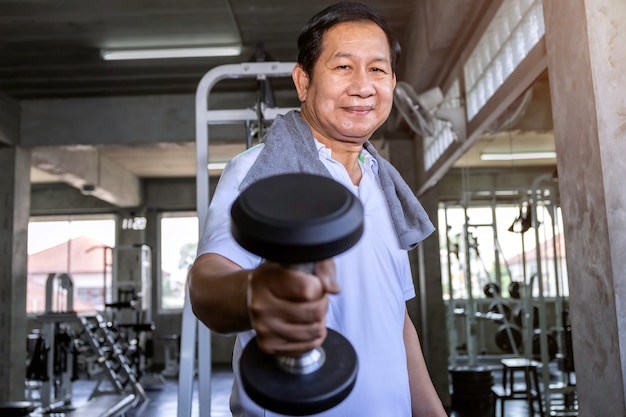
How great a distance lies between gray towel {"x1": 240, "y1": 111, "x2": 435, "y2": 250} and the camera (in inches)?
32.0

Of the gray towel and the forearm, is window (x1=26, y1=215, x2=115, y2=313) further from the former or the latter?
the forearm

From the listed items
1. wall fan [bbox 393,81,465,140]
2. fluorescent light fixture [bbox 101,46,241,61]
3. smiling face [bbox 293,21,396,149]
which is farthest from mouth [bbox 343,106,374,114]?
fluorescent light fixture [bbox 101,46,241,61]

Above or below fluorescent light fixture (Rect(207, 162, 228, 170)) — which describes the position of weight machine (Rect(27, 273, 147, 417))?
below

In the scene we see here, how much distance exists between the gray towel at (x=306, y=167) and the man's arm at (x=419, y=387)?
7.3 inches

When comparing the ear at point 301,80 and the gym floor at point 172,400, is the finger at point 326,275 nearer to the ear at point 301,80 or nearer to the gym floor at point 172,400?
the ear at point 301,80

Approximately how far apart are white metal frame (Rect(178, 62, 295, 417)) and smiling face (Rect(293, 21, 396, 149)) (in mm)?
814

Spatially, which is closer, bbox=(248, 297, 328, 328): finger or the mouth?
bbox=(248, 297, 328, 328): finger

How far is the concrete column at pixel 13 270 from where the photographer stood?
5.39 metres

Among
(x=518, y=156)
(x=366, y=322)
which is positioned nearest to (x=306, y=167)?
(x=366, y=322)

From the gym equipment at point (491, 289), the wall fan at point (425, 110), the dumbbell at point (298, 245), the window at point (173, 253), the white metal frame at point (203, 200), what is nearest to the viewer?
the dumbbell at point (298, 245)

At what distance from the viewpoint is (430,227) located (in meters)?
0.96

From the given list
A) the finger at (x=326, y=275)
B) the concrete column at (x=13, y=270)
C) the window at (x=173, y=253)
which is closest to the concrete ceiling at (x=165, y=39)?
the concrete column at (x=13, y=270)

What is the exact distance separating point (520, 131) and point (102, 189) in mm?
5543

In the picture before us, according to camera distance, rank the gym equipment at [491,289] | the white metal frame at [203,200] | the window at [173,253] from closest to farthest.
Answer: the white metal frame at [203,200], the gym equipment at [491,289], the window at [173,253]
